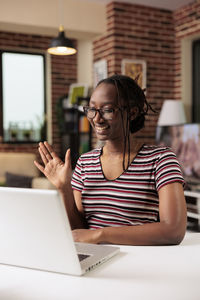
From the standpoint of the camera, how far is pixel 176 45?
495 centimetres

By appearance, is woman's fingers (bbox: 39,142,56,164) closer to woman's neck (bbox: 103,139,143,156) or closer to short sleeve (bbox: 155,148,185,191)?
woman's neck (bbox: 103,139,143,156)

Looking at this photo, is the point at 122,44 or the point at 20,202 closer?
the point at 20,202

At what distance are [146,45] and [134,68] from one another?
37 cm

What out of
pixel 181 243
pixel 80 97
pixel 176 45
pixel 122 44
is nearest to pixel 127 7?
pixel 122 44

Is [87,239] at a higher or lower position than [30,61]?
lower

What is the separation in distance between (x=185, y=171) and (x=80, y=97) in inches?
73.4

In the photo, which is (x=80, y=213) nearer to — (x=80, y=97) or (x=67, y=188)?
(x=67, y=188)

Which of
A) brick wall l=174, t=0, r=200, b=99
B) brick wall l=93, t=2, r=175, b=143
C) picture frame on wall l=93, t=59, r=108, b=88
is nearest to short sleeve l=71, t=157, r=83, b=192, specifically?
brick wall l=93, t=2, r=175, b=143

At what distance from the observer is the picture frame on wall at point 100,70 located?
477 centimetres

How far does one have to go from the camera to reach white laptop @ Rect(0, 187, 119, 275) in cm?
80

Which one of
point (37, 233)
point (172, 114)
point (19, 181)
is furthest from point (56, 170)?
point (172, 114)

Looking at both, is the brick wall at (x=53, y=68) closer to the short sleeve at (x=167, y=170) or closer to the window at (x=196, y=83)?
the window at (x=196, y=83)

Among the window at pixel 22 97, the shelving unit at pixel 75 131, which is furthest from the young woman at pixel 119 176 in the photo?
the window at pixel 22 97

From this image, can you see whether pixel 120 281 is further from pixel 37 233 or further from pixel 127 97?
pixel 127 97
